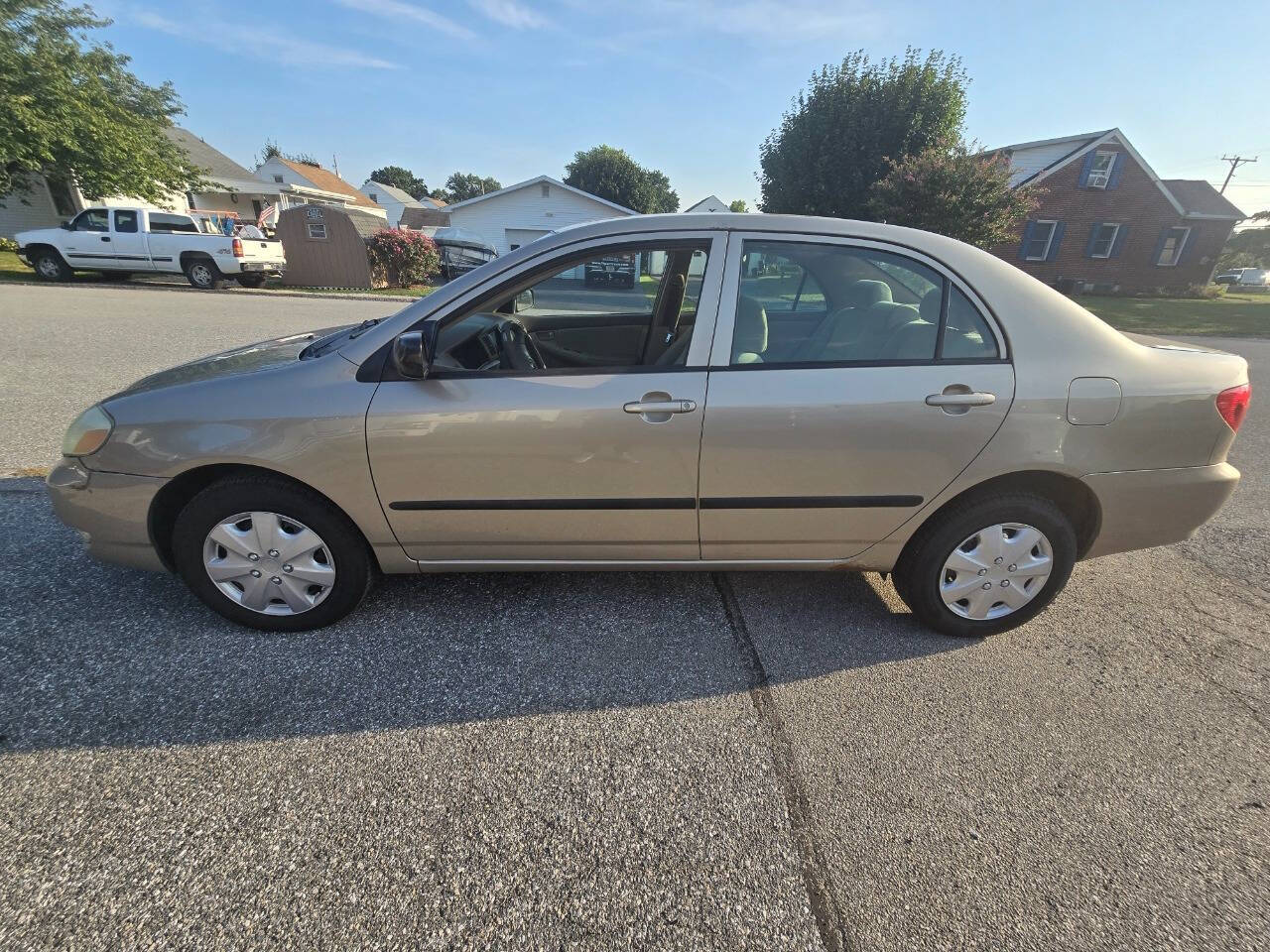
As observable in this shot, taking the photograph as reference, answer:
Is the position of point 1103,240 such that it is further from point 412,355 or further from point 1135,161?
point 412,355

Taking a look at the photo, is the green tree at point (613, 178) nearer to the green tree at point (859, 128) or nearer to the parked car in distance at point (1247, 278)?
the green tree at point (859, 128)

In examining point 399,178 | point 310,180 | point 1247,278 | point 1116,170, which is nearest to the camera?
point 1116,170

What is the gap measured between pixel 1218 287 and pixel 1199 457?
127 ft

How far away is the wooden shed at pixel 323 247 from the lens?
53.0 feet

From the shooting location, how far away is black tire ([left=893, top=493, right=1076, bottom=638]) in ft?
7.52

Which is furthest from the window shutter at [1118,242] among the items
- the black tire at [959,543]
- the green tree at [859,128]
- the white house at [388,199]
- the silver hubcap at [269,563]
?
the white house at [388,199]

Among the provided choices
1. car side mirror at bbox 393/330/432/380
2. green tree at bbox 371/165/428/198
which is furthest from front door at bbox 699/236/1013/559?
green tree at bbox 371/165/428/198

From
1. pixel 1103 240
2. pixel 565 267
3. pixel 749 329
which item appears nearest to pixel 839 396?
pixel 749 329

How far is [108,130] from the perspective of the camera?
16422 mm

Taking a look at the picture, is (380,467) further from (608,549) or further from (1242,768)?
(1242,768)

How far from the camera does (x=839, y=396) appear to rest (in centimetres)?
209

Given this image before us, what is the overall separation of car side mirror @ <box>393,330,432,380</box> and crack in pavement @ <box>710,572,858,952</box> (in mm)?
1659

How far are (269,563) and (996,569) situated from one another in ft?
9.70

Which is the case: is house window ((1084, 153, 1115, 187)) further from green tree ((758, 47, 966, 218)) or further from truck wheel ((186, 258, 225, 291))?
truck wheel ((186, 258, 225, 291))
